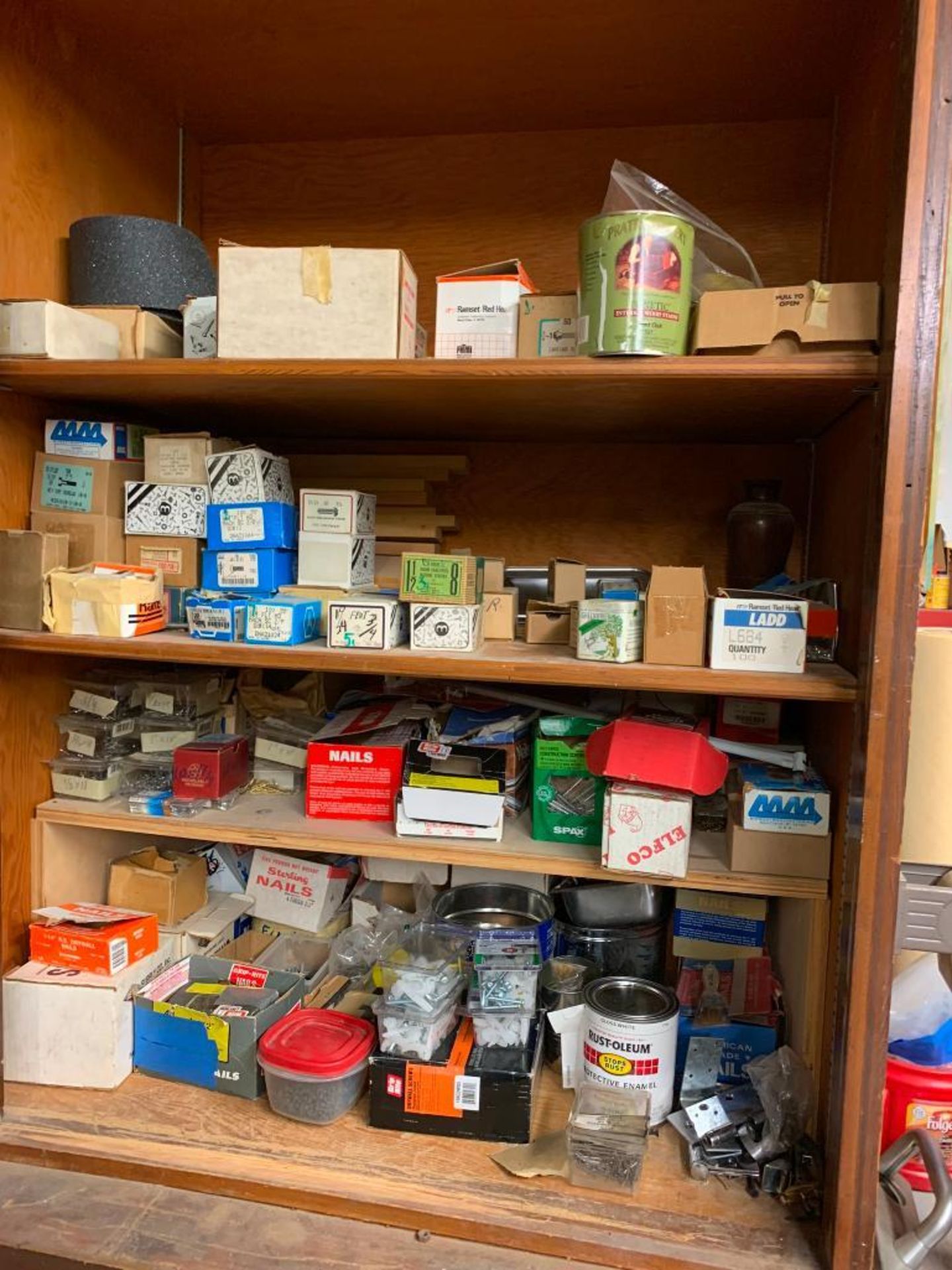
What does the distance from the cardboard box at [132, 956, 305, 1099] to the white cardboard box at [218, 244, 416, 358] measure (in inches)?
40.6

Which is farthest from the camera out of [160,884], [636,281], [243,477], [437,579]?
[160,884]

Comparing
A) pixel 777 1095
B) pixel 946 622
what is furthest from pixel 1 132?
pixel 777 1095

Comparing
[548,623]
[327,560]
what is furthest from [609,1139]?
[327,560]

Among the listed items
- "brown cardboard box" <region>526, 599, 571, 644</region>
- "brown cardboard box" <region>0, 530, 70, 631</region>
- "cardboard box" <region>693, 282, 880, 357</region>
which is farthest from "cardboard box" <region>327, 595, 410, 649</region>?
"cardboard box" <region>693, 282, 880, 357</region>

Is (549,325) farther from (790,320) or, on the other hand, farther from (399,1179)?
(399,1179)

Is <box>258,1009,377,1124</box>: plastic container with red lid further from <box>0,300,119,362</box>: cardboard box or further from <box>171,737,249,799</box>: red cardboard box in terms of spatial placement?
<box>0,300,119,362</box>: cardboard box

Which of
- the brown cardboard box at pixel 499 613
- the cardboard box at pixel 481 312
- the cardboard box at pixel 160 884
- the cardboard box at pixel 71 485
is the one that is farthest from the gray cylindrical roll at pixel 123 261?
the cardboard box at pixel 160 884

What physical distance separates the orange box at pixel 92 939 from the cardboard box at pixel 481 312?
1064 millimetres

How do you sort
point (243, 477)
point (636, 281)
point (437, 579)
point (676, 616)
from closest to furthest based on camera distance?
1. point (636, 281)
2. point (676, 616)
3. point (437, 579)
4. point (243, 477)

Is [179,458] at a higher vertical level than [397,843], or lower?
higher

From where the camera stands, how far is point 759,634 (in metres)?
1.14

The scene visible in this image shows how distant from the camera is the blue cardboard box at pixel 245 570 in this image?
1378 mm

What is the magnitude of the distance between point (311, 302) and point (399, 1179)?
1.26 meters

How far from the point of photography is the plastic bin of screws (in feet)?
3.81
